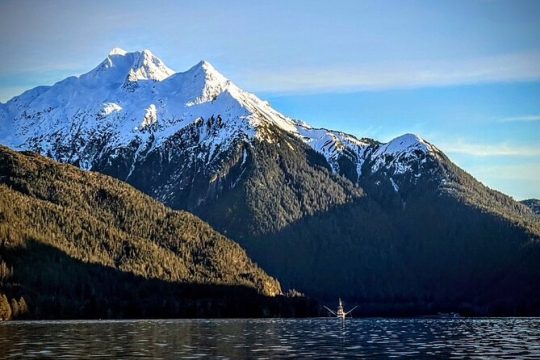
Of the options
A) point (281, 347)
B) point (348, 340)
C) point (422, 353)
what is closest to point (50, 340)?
point (281, 347)

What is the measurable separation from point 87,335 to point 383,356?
74.4 metres

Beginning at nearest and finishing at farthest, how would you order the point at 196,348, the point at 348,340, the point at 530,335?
the point at 196,348 < the point at 348,340 < the point at 530,335

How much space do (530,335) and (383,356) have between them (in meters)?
70.5

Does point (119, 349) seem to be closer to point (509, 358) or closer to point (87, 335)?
point (87, 335)

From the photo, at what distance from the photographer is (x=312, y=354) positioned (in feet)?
461

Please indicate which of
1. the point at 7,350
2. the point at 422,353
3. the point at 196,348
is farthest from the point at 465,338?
the point at 7,350

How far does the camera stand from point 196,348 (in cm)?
15338

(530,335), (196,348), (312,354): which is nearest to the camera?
(312,354)

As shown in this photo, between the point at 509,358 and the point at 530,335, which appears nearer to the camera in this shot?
the point at 509,358

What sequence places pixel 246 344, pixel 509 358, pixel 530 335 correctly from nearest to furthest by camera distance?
pixel 509 358 → pixel 246 344 → pixel 530 335

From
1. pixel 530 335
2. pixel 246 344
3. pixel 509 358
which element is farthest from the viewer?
pixel 530 335

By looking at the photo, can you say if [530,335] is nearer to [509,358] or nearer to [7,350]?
[509,358]

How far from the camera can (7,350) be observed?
144250mm

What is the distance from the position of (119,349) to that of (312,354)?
30.6 m
